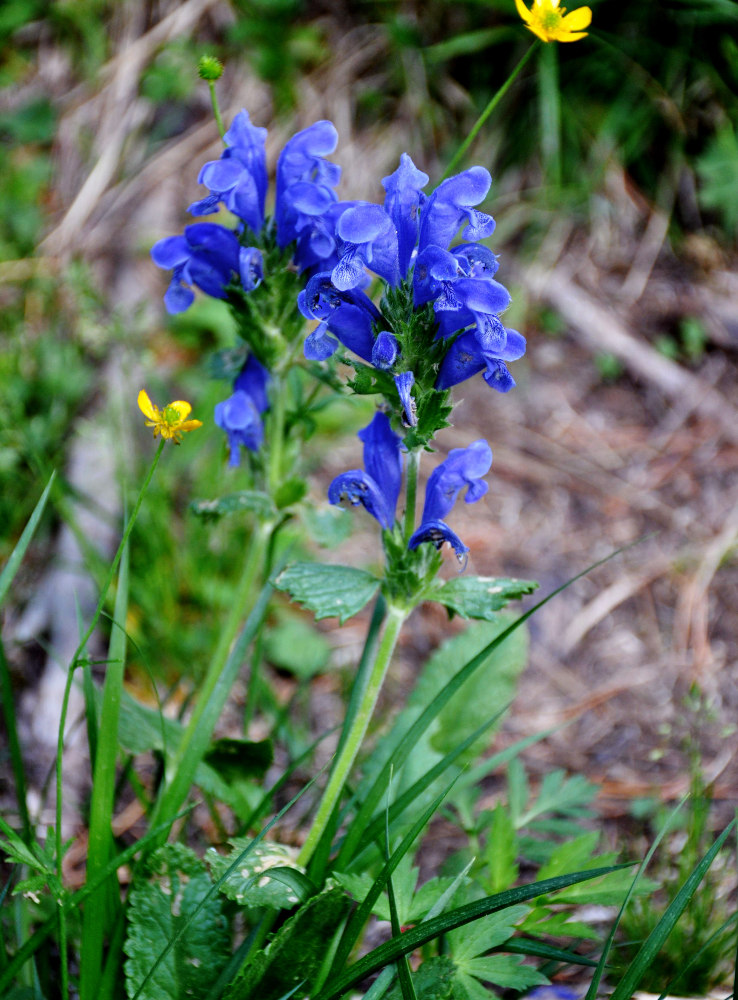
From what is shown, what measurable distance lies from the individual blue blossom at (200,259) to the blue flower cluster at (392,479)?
0.49 metres

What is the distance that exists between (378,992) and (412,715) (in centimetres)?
65

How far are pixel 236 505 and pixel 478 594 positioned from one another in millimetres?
575

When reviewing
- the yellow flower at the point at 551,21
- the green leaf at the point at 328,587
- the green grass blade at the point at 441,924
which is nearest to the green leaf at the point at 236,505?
the green leaf at the point at 328,587

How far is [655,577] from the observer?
2.80 m

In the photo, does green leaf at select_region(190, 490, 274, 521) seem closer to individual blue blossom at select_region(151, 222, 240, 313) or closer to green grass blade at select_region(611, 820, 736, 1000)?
individual blue blossom at select_region(151, 222, 240, 313)

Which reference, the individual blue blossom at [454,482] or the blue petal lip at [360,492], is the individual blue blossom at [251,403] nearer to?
the blue petal lip at [360,492]

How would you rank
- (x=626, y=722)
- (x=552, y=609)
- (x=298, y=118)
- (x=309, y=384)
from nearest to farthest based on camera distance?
(x=626, y=722)
(x=552, y=609)
(x=309, y=384)
(x=298, y=118)

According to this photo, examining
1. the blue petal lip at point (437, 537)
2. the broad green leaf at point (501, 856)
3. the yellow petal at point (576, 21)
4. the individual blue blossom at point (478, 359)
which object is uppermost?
the yellow petal at point (576, 21)

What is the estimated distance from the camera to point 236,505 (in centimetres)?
172

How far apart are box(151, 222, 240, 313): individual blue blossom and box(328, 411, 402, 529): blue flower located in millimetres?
470

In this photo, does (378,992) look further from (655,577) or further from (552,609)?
(655,577)

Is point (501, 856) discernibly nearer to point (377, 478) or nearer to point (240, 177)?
point (377, 478)

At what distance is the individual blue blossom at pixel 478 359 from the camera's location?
134cm

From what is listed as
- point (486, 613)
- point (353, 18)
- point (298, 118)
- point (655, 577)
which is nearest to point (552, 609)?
point (655, 577)
